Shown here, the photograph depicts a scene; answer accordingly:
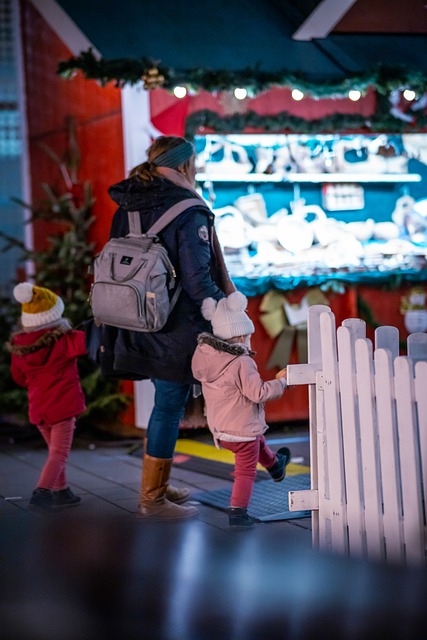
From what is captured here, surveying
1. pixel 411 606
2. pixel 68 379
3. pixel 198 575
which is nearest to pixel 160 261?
pixel 68 379

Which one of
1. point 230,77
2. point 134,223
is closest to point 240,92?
point 230,77

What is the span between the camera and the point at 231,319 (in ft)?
18.6

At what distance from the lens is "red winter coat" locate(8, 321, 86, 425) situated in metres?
6.43

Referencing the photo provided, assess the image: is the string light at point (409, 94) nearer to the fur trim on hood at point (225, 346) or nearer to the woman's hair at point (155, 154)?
the woman's hair at point (155, 154)

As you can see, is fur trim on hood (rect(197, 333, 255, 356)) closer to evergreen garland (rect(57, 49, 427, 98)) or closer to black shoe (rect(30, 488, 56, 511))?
black shoe (rect(30, 488, 56, 511))

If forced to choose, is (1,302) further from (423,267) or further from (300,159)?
(423,267)

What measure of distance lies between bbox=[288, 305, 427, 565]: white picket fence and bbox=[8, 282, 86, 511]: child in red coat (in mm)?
1781

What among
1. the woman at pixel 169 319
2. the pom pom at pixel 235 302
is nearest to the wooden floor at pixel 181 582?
the woman at pixel 169 319

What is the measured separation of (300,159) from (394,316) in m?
1.66

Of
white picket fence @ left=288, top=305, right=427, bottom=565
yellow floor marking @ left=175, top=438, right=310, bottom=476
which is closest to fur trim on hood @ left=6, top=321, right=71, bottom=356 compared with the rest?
white picket fence @ left=288, top=305, right=427, bottom=565

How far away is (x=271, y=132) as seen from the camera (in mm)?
9445

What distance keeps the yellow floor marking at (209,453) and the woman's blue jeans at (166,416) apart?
1.63 m

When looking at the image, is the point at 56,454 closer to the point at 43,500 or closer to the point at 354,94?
the point at 43,500

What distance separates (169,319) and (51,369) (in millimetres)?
963
